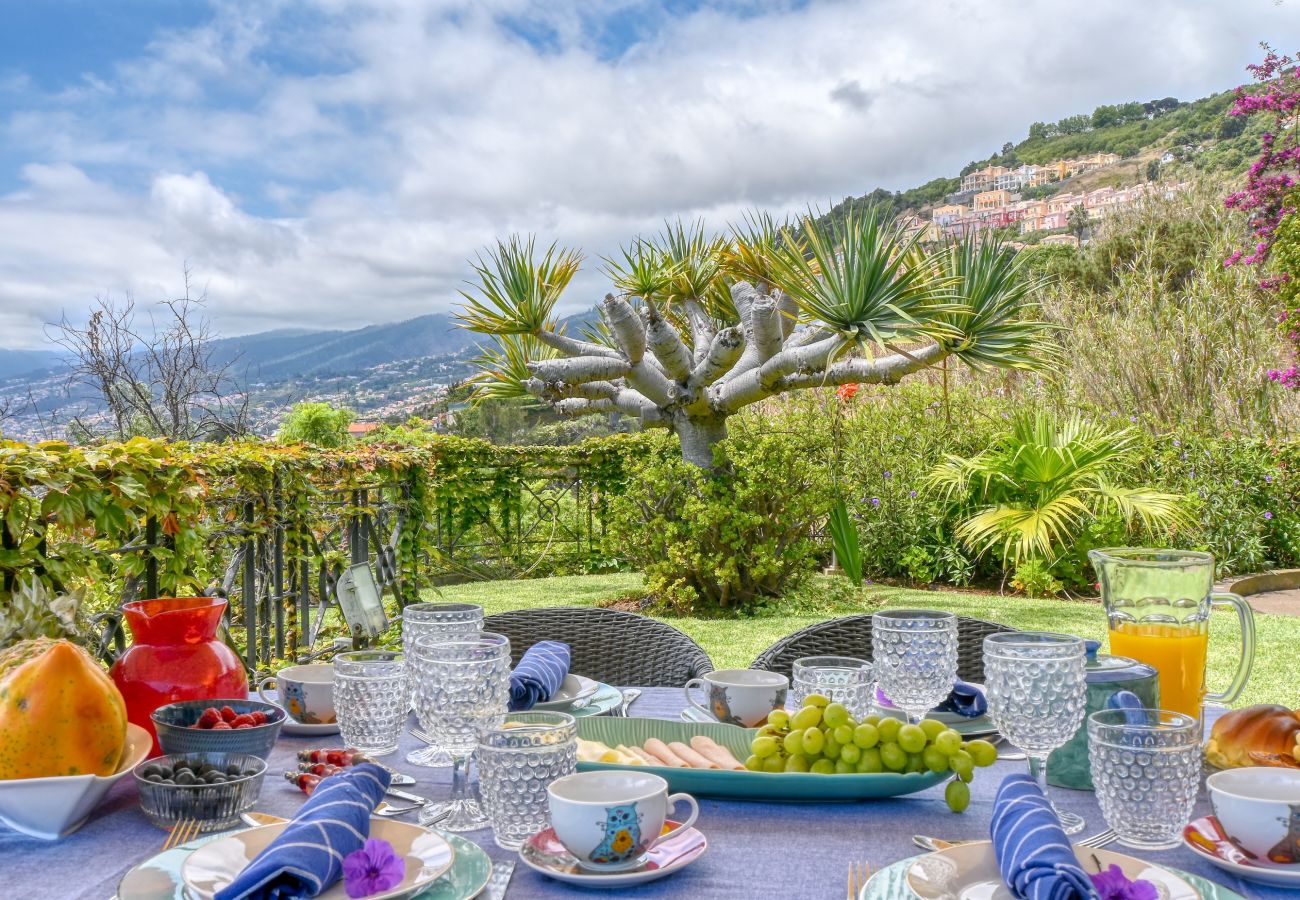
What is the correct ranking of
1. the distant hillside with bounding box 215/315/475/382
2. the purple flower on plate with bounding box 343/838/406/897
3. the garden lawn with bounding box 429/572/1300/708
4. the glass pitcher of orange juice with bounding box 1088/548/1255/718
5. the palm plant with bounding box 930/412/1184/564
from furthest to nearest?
the distant hillside with bounding box 215/315/475/382, the palm plant with bounding box 930/412/1184/564, the garden lawn with bounding box 429/572/1300/708, the glass pitcher of orange juice with bounding box 1088/548/1255/718, the purple flower on plate with bounding box 343/838/406/897

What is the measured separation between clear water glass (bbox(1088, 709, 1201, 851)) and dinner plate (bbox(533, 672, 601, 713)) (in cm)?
80

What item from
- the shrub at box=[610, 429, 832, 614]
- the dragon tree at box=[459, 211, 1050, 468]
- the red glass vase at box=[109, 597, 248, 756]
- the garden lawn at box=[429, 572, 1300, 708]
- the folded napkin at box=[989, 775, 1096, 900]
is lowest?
the garden lawn at box=[429, 572, 1300, 708]

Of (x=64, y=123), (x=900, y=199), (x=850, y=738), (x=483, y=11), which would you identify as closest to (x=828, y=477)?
(x=850, y=738)

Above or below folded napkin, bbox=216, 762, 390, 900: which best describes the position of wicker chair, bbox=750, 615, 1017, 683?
below

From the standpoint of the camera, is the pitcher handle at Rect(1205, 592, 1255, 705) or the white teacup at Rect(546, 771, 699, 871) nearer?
the white teacup at Rect(546, 771, 699, 871)

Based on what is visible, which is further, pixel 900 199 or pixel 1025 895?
pixel 900 199

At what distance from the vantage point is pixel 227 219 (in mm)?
117062

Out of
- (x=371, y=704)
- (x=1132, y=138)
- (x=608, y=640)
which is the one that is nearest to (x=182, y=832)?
(x=371, y=704)

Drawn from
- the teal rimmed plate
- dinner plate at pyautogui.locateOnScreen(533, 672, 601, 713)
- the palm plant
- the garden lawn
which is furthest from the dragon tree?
the teal rimmed plate

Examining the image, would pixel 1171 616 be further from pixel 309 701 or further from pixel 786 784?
pixel 309 701

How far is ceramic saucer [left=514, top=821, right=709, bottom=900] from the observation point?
0.90 m

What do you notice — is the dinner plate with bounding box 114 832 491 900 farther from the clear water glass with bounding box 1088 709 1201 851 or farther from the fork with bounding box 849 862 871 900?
the clear water glass with bounding box 1088 709 1201 851

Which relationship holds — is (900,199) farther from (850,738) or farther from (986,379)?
(850,738)

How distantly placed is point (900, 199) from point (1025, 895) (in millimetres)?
43658
